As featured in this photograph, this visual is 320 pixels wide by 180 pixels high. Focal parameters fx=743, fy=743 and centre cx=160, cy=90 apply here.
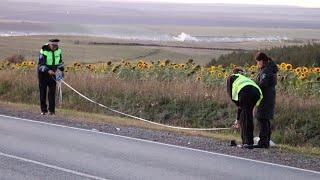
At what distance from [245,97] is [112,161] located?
10.5 feet

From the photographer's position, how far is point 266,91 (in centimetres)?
1445

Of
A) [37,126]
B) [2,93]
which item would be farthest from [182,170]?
[2,93]

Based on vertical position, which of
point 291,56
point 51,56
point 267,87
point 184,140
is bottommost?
point 184,140

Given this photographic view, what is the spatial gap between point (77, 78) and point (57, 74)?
5.02 metres

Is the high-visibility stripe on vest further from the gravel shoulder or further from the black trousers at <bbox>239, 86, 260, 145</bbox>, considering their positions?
the black trousers at <bbox>239, 86, 260, 145</bbox>

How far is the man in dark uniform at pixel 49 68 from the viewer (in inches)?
752

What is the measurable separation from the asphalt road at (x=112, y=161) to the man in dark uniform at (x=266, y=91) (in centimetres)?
156

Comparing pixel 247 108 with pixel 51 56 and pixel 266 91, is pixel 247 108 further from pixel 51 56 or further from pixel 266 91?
pixel 51 56

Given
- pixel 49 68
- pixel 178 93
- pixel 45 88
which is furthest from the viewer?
pixel 178 93

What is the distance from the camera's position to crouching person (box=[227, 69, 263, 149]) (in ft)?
46.5

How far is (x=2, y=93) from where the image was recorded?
82.8 ft

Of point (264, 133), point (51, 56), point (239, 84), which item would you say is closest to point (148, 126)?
point (51, 56)

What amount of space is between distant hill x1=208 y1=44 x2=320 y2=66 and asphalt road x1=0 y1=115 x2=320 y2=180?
16714 mm

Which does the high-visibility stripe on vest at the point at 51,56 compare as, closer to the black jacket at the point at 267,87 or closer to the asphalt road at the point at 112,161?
the asphalt road at the point at 112,161
